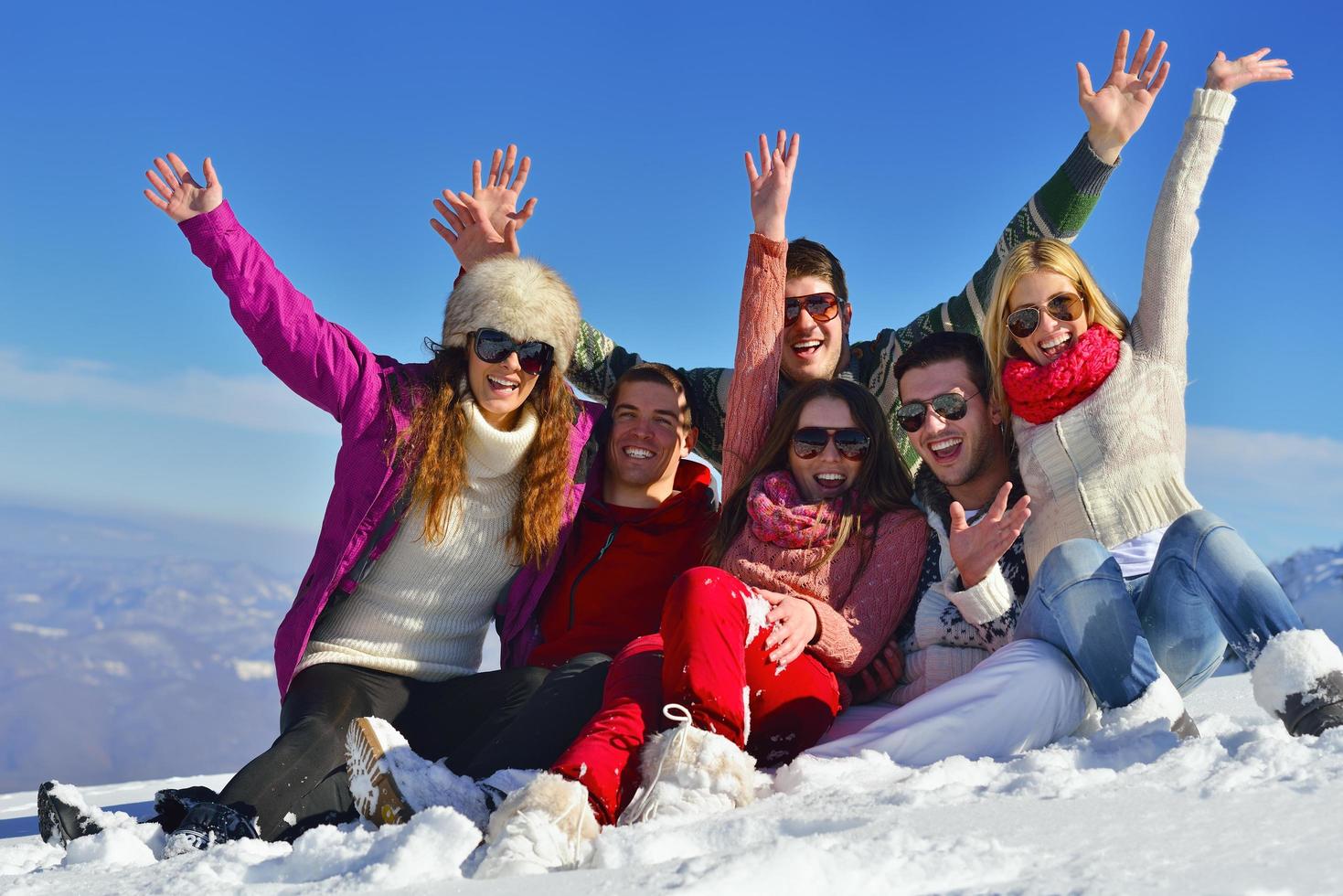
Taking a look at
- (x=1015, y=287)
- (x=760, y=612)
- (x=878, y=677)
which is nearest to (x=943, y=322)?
(x=1015, y=287)

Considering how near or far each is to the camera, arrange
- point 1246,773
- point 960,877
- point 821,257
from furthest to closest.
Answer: point 821,257 → point 1246,773 → point 960,877

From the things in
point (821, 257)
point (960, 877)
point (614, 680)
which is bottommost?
point (960, 877)

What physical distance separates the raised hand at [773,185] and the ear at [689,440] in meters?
0.85

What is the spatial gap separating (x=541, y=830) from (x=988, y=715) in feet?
4.79

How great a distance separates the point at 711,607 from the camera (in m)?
3.27

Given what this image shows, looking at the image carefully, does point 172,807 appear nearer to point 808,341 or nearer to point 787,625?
point 787,625

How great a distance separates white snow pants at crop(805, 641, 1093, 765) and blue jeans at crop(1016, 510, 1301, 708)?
103mm

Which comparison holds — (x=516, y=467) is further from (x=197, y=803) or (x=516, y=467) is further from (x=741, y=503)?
(x=197, y=803)

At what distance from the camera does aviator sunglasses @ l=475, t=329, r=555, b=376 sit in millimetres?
4340

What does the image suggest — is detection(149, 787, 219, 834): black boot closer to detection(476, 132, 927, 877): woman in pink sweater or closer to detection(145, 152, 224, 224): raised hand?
detection(476, 132, 927, 877): woman in pink sweater

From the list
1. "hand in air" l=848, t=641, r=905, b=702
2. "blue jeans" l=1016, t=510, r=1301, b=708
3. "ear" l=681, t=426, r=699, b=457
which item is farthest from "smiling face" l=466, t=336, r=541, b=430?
"blue jeans" l=1016, t=510, r=1301, b=708

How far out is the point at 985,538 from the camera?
11.8ft

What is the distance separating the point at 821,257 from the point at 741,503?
4.45 ft

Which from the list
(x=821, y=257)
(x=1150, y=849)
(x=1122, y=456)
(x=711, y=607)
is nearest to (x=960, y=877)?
(x=1150, y=849)
